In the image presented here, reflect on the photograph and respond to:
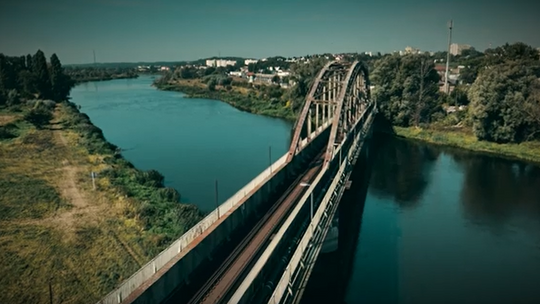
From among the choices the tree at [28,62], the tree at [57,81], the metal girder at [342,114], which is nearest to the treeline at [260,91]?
the metal girder at [342,114]

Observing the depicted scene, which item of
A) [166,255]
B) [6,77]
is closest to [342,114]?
[166,255]

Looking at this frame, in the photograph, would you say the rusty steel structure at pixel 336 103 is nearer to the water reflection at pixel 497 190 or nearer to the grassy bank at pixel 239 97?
the water reflection at pixel 497 190

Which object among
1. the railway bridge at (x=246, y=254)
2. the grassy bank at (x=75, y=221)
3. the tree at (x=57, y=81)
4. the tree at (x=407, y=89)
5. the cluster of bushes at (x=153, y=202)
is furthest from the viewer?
the tree at (x=57, y=81)

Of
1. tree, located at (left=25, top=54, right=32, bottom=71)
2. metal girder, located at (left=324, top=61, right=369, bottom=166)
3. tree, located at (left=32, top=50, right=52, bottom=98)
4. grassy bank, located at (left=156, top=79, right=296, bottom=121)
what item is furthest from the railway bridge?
tree, located at (left=25, top=54, right=32, bottom=71)

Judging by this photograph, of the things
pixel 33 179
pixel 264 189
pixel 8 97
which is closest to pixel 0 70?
pixel 8 97

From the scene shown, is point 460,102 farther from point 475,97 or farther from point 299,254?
point 299,254

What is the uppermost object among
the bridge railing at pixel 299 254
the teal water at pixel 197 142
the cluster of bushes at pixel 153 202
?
the bridge railing at pixel 299 254
